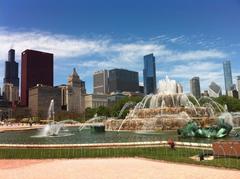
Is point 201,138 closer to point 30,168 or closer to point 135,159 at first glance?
point 135,159

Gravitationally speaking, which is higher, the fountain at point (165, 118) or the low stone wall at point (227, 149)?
the fountain at point (165, 118)

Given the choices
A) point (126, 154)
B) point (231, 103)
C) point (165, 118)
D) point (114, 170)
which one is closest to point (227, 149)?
point (126, 154)

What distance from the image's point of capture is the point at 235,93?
655 ft

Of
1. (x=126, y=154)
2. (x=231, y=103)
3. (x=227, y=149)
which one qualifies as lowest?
(x=126, y=154)

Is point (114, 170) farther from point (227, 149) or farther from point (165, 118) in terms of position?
point (165, 118)

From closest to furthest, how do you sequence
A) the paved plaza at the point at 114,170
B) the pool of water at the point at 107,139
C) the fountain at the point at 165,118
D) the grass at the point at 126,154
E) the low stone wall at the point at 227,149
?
the paved plaza at the point at 114,170 → the low stone wall at the point at 227,149 → the grass at the point at 126,154 → the pool of water at the point at 107,139 → the fountain at the point at 165,118

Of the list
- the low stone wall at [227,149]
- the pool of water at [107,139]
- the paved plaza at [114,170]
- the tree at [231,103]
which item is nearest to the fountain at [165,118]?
the pool of water at [107,139]

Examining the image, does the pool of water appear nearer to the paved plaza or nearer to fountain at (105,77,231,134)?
fountain at (105,77,231,134)

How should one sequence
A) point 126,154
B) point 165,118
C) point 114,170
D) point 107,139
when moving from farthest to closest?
1. point 165,118
2. point 107,139
3. point 126,154
4. point 114,170

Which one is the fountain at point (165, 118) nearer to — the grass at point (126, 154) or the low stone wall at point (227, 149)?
the grass at point (126, 154)

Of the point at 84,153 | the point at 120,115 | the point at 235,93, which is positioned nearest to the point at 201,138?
the point at 84,153

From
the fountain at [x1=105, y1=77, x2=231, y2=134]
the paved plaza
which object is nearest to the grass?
the paved plaza

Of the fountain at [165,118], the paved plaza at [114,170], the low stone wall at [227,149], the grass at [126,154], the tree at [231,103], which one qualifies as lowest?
the paved plaza at [114,170]

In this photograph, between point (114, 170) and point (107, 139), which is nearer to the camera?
point (114, 170)
